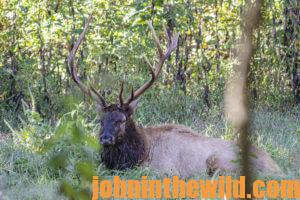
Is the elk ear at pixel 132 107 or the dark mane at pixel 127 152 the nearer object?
the dark mane at pixel 127 152

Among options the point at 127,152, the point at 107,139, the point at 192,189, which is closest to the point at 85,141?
the point at 192,189

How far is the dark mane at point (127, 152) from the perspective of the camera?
5.95 m

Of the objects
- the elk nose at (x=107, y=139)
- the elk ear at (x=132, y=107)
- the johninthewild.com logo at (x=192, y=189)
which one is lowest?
the johninthewild.com logo at (x=192, y=189)

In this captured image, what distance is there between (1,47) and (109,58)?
1833mm

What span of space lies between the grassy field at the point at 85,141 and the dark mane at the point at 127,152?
125 mm

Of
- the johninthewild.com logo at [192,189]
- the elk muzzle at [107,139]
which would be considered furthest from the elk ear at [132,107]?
the johninthewild.com logo at [192,189]

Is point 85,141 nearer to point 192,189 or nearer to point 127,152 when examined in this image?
point 192,189

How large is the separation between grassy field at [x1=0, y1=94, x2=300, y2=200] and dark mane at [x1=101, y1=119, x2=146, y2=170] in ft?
0.41

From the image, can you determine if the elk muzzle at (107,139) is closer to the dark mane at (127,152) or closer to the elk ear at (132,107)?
the dark mane at (127,152)

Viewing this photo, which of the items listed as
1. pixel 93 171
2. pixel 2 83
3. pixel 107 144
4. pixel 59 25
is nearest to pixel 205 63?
pixel 59 25

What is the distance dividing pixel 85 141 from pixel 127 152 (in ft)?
15.6

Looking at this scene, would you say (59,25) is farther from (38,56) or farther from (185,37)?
(185,37)

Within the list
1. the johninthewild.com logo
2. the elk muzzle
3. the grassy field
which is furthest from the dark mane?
the johninthewild.com logo

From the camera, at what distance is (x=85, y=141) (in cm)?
126
